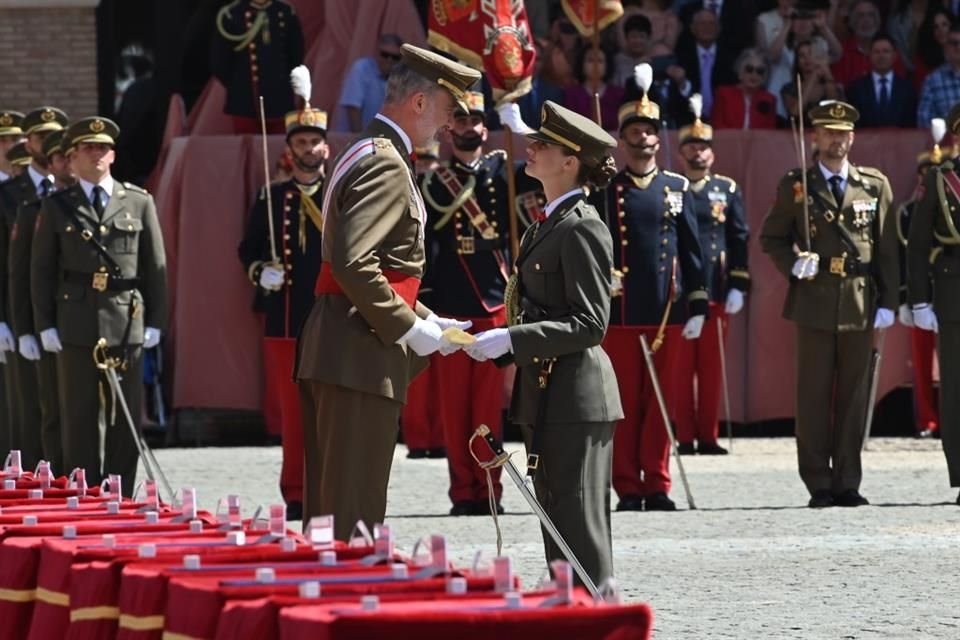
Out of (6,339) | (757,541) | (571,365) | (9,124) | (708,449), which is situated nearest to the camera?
(571,365)

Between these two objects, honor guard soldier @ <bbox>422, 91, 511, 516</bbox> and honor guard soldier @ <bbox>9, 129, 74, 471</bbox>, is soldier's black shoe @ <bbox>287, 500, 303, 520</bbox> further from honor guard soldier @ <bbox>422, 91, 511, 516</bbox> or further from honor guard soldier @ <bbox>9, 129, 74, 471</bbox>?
honor guard soldier @ <bbox>9, 129, 74, 471</bbox>

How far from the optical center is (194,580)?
518 centimetres

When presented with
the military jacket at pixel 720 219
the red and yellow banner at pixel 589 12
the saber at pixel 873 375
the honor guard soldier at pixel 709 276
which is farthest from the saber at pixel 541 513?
the red and yellow banner at pixel 589 12

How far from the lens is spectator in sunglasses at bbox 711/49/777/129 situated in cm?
1711

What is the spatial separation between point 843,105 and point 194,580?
26.3 ft

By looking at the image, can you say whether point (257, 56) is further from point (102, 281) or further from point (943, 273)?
point (943, 273)

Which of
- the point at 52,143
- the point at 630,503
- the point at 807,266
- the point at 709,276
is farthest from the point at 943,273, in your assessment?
the point at 52,143

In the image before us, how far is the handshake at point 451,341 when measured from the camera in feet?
24.1

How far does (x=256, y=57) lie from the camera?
1691 centimetres

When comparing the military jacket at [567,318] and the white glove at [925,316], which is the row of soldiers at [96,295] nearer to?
the white glove at [925,316]

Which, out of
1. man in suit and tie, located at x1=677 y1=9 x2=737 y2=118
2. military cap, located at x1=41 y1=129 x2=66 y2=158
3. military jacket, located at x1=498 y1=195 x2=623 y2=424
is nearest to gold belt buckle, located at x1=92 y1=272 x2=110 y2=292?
military cap, located at x1=41 y1=129 x2=66 y2=158

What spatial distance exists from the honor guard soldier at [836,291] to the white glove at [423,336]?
5588 millimetres

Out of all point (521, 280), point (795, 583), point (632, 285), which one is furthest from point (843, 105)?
point (521, 280)

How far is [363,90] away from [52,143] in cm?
341
